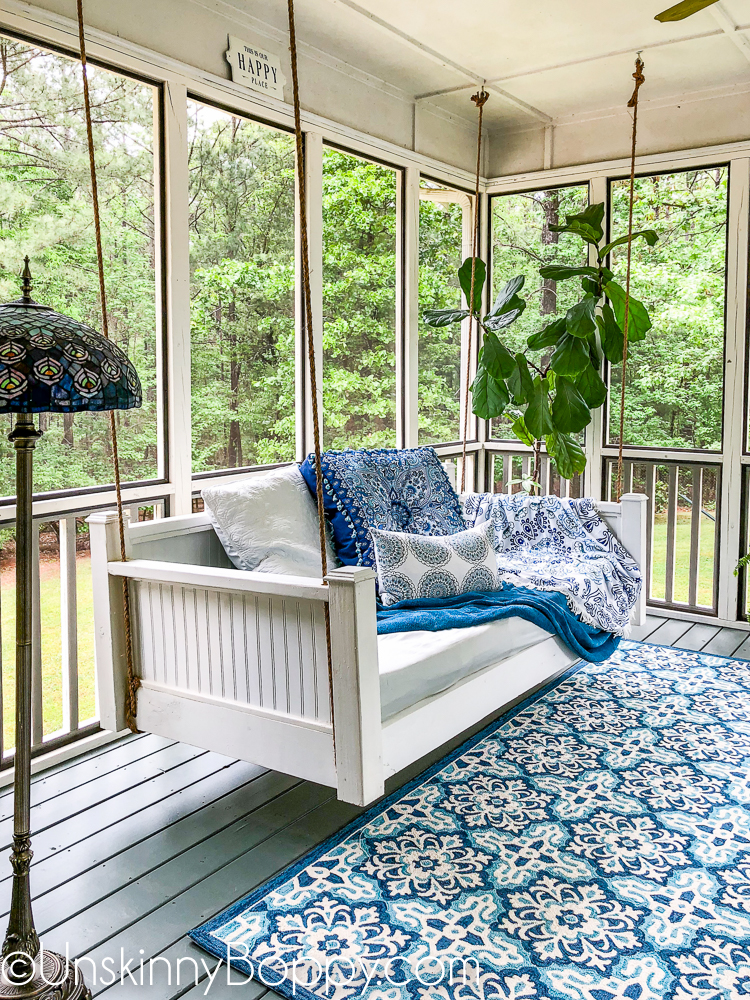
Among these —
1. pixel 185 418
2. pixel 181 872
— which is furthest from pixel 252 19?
pixel 181 872

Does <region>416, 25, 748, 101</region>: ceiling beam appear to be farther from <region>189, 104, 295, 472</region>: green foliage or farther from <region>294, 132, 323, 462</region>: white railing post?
<region>189, 104, 295, 472</region>: green foliage

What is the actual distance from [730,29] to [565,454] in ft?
6.56

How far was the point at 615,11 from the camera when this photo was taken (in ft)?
11.3

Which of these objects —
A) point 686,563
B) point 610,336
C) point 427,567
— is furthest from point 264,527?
point 686,563

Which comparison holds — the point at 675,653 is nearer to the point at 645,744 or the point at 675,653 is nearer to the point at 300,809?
the point at 645,744

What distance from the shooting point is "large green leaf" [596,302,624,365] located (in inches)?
165

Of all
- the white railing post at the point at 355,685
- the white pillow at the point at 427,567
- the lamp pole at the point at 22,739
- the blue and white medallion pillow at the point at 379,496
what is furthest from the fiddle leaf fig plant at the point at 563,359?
the lamp pole at the point at 22,739

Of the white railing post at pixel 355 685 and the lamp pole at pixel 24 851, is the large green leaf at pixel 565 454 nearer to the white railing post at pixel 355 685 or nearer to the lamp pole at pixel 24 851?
the white railing post at pixel 355 685

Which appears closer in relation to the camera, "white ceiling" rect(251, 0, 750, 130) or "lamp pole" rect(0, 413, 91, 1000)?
"lamp pole" rect(0, 413, 91, 1000)

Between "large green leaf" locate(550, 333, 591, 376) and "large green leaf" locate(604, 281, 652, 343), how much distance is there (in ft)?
0.85

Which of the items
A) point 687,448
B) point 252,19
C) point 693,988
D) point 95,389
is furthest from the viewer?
point 687,448

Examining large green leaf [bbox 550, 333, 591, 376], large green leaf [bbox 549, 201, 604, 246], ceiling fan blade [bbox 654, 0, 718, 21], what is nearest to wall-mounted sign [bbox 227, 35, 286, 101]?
large green leaf [bbox 549, 201, 604, 246]

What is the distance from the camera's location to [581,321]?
403 centimetres

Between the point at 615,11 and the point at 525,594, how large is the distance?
2.43 metres
